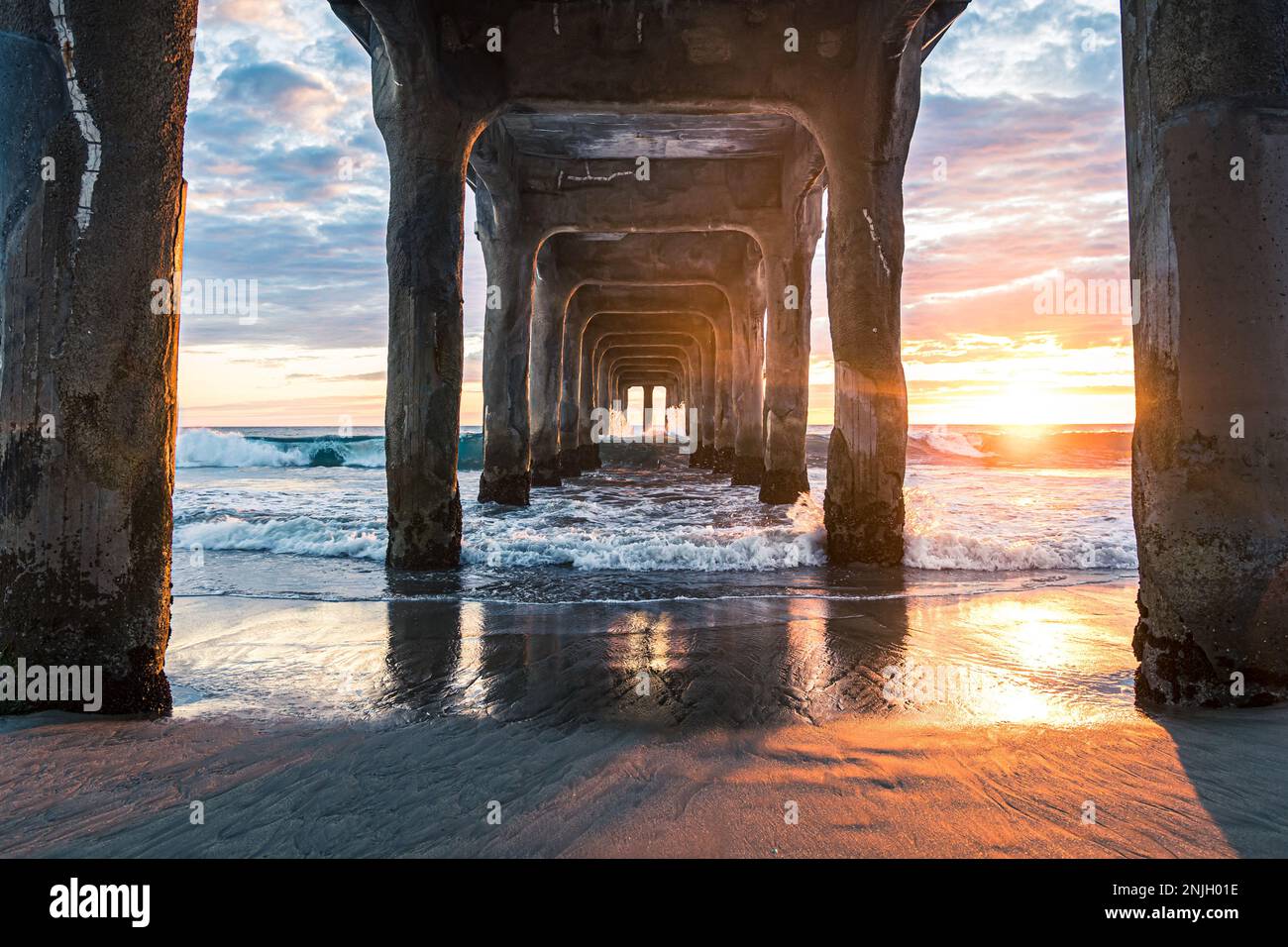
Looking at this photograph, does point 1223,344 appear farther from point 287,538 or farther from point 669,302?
point 669,302

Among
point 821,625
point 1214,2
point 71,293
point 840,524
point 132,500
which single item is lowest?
point 821,625

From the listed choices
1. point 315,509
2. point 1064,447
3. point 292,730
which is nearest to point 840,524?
point 292,730

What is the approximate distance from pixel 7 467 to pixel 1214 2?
4474mm

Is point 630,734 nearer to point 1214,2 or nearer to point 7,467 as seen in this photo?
point 7,467

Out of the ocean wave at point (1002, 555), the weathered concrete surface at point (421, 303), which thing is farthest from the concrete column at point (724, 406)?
the weathered concrete surface at point (421, 303)

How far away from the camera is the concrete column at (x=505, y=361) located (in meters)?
11.2

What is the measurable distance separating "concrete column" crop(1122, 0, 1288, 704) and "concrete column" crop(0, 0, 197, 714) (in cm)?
365

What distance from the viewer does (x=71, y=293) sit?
2.53 metres

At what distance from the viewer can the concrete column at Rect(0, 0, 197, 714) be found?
2.52 m

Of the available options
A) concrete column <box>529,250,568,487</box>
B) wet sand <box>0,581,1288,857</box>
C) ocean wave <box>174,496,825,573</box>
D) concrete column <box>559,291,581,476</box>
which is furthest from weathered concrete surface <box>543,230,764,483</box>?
wet sand <box>0,581,1288,857</box>

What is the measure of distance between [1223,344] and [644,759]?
8.06 feet

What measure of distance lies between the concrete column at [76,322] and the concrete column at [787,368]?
10.1 m

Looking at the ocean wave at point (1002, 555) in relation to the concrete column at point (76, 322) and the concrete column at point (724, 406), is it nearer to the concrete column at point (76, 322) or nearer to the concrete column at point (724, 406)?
the concrete column at point (76, 322)

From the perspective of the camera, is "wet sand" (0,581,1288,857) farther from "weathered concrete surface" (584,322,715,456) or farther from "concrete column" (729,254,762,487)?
"weathered concrete surface" (584,322,715,456)
